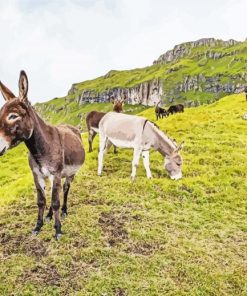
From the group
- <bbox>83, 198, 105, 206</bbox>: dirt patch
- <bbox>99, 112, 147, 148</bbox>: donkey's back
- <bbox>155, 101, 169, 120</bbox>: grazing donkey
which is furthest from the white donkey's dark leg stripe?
<bbox>155, 101, 169, 120</bbox>: grazing donkey

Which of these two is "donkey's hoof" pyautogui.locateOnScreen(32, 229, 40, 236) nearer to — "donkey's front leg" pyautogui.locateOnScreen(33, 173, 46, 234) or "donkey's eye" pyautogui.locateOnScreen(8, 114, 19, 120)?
"donkey's front leg" pyautogui.locateOnScreen(33, 173, 46, 234)

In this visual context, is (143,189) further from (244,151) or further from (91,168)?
(244,151)

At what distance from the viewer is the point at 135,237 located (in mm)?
11961

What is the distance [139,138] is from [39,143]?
728 centimetres

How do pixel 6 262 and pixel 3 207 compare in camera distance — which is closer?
pixel 6 262

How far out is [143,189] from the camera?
16.4 metres

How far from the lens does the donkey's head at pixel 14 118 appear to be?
943 cm

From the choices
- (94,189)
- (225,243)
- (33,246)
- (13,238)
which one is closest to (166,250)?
(225,243)

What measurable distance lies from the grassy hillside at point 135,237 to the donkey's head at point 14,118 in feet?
10.7

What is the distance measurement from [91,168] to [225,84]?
607 feet

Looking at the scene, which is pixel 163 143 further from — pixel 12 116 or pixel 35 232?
pixel 12 116

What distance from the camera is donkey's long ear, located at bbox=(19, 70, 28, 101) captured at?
368 inches

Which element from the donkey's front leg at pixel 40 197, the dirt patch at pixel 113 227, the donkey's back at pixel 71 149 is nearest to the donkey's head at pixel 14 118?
the donkey's front leg at pixel 40 197

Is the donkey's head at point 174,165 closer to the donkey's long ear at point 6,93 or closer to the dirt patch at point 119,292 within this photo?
the dirt patch at point 119,292
